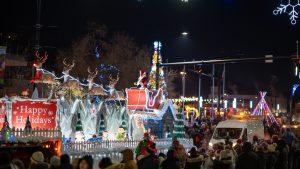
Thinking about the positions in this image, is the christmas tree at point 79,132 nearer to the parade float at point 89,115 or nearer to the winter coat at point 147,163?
the parade float at point 89,115

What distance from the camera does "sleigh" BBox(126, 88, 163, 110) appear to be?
30.7 metres

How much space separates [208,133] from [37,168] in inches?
1025

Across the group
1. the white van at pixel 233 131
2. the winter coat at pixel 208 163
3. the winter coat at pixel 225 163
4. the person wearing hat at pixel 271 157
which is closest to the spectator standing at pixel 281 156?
the person wearing hat at pixel 271 157

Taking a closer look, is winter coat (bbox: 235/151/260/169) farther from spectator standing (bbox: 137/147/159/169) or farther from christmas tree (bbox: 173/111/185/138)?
christmas tree (bbox: 173/111/185/138)

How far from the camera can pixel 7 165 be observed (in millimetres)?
7891

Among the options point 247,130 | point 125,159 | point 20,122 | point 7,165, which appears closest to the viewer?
point 7,165

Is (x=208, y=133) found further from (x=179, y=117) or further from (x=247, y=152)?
(x=247, y=152)

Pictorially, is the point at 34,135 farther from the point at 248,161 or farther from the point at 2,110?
the point at 248,161

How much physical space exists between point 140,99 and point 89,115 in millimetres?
3363

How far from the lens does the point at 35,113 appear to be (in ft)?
74.6

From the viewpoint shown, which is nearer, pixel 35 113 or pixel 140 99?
pixel 35 113

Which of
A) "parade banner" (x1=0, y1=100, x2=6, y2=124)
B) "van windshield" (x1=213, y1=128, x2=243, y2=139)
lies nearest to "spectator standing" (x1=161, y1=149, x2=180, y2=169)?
"parade banner" (x1=0, y1=100, x2=6, y2=124)

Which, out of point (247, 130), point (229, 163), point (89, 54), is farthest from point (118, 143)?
point (89, 54)

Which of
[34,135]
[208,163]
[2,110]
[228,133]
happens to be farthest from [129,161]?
[228,133]
